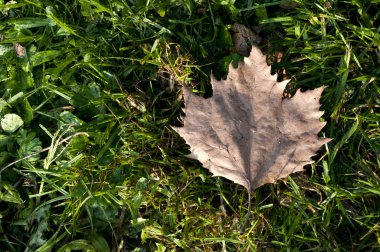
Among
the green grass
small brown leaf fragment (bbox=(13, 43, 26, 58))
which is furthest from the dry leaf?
small brown leaf fragment (bbox=(13, 43, 26, 58))

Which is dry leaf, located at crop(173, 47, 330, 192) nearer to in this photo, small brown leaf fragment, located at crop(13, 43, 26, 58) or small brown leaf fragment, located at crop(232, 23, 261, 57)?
small brown leaf fragment, located at crop(232, 23, 261, 57)

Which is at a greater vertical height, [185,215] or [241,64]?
[241,64]

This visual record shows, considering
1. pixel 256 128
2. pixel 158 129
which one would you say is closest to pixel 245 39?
pixel 256 128

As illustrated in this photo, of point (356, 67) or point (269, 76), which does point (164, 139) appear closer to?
point (269, 76)

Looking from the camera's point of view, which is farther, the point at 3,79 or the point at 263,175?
the point at 3,79

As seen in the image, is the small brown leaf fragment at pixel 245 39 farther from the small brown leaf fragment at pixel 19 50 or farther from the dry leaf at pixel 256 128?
the small brown leaf fragment at pixel 19 50

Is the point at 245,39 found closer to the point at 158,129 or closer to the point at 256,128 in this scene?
the point at 256,128

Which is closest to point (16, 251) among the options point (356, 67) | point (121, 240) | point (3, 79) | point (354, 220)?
point (121, 240)

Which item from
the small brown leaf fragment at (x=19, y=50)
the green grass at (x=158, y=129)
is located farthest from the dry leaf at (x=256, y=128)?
the small brown leaf fragment at (x=19, y=50)
